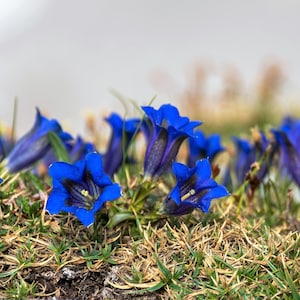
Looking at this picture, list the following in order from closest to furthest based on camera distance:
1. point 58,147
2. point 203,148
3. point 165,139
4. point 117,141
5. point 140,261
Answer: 1. point 140,261
2. point 165,139
3. point 58,147
4. point 117,141
5. point 203,148

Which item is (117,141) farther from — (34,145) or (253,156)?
(253,156)

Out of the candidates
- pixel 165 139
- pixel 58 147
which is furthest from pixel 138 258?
pixel 58 147

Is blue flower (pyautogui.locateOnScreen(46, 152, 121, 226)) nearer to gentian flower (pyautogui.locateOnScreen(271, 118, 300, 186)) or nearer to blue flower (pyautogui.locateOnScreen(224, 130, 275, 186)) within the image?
blue flower (pyautogui.locateOnScreen(224, 130, 275, 186))

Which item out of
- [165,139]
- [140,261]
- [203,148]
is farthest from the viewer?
[203,148]

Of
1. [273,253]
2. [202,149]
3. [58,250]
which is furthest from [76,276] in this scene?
[202,149]

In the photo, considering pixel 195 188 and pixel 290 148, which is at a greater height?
pixel 195 188

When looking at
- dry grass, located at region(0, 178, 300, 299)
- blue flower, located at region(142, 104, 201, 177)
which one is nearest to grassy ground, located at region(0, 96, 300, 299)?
dry grass, located at region(0, 178, 300, 299)

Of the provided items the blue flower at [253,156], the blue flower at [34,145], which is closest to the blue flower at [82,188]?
the blue flower at [34,145]
